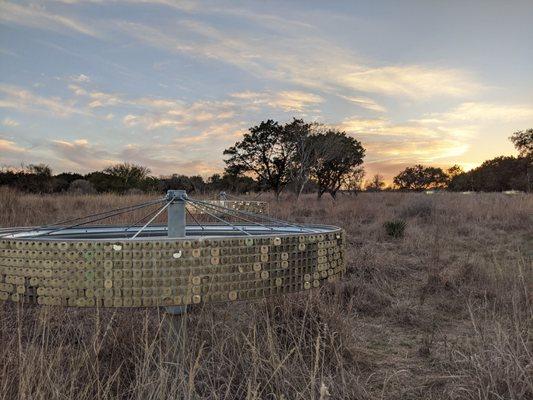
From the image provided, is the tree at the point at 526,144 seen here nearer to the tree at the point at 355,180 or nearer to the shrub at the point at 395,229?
the tree at the point at 355,180

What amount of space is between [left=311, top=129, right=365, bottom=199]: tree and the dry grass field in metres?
20.2

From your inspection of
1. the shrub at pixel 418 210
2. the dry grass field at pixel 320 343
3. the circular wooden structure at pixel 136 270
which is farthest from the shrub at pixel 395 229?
the circular wooden structure at pixel 136 270

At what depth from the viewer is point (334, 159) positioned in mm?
29641

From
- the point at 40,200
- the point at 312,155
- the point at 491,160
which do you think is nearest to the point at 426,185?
the point at 491,160

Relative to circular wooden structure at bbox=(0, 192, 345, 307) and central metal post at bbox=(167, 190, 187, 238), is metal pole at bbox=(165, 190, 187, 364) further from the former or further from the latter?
circular wooden structure at bbox=(0, 192, 345, 307)

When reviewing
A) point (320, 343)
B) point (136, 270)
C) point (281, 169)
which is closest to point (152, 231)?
point (136, 270)

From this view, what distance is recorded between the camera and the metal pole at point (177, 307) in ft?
6.46

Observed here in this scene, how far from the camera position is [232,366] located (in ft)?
9.16

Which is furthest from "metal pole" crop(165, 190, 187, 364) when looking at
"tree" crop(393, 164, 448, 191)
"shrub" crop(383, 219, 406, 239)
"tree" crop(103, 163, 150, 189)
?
"tree" crop(393, 164, 448, 191)

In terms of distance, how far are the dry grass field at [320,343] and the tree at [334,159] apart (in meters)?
20.2

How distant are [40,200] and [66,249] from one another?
38.3 ft

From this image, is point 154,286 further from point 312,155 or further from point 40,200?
point 312,155

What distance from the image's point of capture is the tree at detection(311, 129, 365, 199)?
2822cm

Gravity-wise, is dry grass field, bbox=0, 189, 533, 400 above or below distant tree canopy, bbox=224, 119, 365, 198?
below
